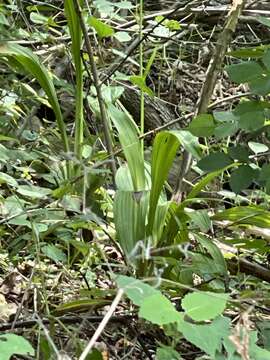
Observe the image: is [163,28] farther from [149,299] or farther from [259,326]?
[149,299]

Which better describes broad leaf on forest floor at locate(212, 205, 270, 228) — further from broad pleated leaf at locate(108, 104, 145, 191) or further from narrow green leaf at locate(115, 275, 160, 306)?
narrow green leaf at locate(115, 275, 160, 306)

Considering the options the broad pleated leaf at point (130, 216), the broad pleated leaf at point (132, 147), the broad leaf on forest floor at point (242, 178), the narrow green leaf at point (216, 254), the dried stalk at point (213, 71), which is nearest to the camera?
the broad leaf on forest floor at point (242, 178)

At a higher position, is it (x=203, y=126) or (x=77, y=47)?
(x=77, y=47)

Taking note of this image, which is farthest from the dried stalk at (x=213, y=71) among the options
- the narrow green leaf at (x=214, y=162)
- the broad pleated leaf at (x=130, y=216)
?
the narrow green leaf at (x=214, y=162)

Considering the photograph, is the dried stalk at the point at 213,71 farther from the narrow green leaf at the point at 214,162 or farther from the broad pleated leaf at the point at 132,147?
the narrow green leaf at the point at 214,162

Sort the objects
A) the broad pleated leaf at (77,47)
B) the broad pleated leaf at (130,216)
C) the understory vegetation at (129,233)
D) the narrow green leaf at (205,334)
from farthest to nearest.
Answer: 1. the broad pleated leaf at (77,47)
2. the broad pleated leaf at (130,216)
3. the understory vegetation at (129,233)
4. the narrow green leaf at (205,334)

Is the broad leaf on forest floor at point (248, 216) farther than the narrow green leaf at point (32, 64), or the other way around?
the narrow green leaf at point (32, 64)

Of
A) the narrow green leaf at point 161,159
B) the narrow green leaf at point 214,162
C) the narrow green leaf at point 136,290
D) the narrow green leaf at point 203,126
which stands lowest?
the narrow green leaf at point 161,159

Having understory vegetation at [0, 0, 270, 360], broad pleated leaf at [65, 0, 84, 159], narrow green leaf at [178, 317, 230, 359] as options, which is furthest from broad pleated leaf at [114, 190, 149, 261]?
narrow green leaf at [178, 317, 230, 359]

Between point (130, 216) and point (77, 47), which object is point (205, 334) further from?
point (77, 47)

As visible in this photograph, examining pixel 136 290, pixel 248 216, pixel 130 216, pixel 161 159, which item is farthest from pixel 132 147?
pixel 136 290

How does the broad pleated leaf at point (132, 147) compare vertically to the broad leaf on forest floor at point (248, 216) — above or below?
above

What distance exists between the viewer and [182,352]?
1.36 m

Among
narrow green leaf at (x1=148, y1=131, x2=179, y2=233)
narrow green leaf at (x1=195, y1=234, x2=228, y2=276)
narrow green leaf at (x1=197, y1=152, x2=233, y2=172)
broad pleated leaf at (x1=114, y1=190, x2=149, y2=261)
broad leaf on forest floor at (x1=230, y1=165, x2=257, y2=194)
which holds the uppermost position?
narrow green leaf at (x1=197, y1=152, x2=233, y2=172)
